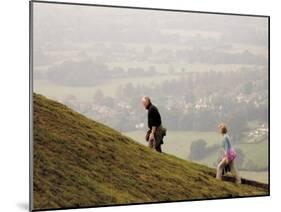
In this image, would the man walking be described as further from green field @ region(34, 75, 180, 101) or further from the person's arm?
the person's arm

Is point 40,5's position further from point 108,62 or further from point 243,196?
point 243,196

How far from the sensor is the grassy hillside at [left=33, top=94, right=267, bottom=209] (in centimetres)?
979

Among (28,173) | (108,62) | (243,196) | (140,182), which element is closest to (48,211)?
(28,173)

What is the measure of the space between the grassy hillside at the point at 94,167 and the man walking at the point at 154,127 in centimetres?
14

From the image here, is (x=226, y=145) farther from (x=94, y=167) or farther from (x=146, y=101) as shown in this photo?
(x=94, y=167)

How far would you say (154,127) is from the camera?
1066 centimetres

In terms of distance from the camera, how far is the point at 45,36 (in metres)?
9.93

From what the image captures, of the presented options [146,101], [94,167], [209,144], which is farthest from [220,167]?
[94,167]

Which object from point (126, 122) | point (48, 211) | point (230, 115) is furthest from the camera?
point (230, 115)

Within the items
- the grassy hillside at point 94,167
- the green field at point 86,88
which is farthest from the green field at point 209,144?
the green field at point 86,88

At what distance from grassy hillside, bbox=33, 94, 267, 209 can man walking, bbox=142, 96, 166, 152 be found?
0.14m

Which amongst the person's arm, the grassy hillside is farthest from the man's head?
the person's arm

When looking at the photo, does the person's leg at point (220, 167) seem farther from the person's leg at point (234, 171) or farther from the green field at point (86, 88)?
the green field at point (86, 88)
